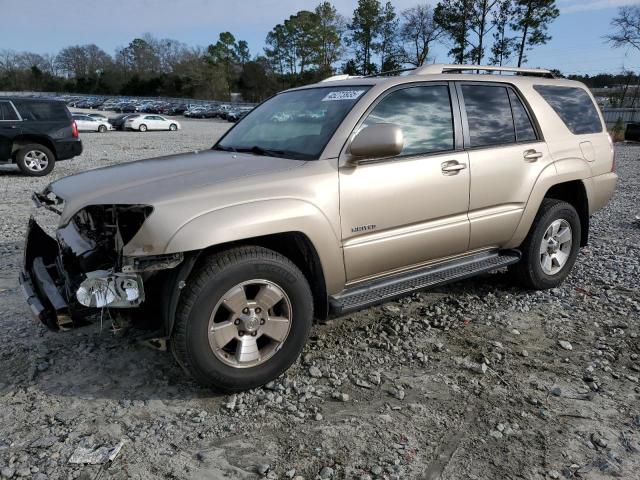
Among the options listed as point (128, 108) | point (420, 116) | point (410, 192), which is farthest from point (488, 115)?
point (128, 108)

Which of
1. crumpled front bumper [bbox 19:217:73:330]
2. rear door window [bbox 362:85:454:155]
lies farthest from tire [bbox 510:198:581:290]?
crumpled front bumper [bbox 19:217:73:330]

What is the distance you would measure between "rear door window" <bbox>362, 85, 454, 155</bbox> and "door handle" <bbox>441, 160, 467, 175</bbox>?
5.0 inches

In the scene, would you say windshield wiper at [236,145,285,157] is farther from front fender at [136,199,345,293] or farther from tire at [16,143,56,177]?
tire at [16,143,56,177]

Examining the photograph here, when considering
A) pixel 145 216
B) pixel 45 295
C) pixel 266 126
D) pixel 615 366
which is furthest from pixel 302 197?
pixel 615 366

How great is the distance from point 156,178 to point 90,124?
111 ft

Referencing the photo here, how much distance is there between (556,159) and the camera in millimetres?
4441

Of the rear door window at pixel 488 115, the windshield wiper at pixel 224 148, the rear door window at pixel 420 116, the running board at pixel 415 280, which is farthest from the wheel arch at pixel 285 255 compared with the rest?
the rear door window at pixel 488 115

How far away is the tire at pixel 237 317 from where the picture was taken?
9.20ft

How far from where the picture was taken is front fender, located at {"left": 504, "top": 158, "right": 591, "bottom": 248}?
14.1 ft

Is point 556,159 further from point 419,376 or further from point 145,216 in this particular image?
point 145,216

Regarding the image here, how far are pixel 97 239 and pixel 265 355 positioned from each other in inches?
48.2

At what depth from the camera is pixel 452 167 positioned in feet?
12.2

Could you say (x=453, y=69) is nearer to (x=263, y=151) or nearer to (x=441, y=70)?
(x=441, y=70)

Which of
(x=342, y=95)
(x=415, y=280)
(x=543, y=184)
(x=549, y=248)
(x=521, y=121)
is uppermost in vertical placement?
(x=342, y=95)
